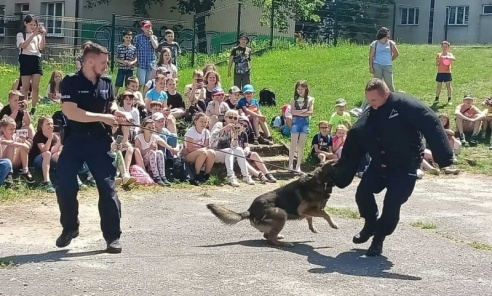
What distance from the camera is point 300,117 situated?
13180mm

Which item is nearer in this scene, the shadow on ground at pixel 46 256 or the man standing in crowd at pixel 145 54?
the shadow on ground at pixel 46 256

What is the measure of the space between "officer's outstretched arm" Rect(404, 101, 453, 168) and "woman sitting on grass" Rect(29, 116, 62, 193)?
18.6 feet

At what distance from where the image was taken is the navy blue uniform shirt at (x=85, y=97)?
22.5 ft

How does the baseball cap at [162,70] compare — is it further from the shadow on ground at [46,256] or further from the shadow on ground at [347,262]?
the shadow on ground at [46,256]

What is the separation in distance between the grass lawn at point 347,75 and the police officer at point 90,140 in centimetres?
784

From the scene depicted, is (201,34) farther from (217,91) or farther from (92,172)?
(92,172)

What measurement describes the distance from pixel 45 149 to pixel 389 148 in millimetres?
5597

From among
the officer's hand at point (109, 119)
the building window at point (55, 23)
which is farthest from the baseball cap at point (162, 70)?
the building window at point (55, 23)

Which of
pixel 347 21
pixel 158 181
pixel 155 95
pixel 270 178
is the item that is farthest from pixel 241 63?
pixel 347 21

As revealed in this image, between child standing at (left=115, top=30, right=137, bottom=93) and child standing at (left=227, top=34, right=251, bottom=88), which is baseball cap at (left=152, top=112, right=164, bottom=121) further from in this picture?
child standing at (left=227, top=34, right=251, bottom=88)

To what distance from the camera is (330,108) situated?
1728 cm

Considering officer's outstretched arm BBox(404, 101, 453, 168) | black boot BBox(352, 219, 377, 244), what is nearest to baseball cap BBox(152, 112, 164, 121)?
black boot BBox(352, 219, 377, 244)

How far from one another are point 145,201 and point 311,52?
15.7 metres

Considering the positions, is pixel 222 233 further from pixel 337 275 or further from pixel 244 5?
pixel 244 5
